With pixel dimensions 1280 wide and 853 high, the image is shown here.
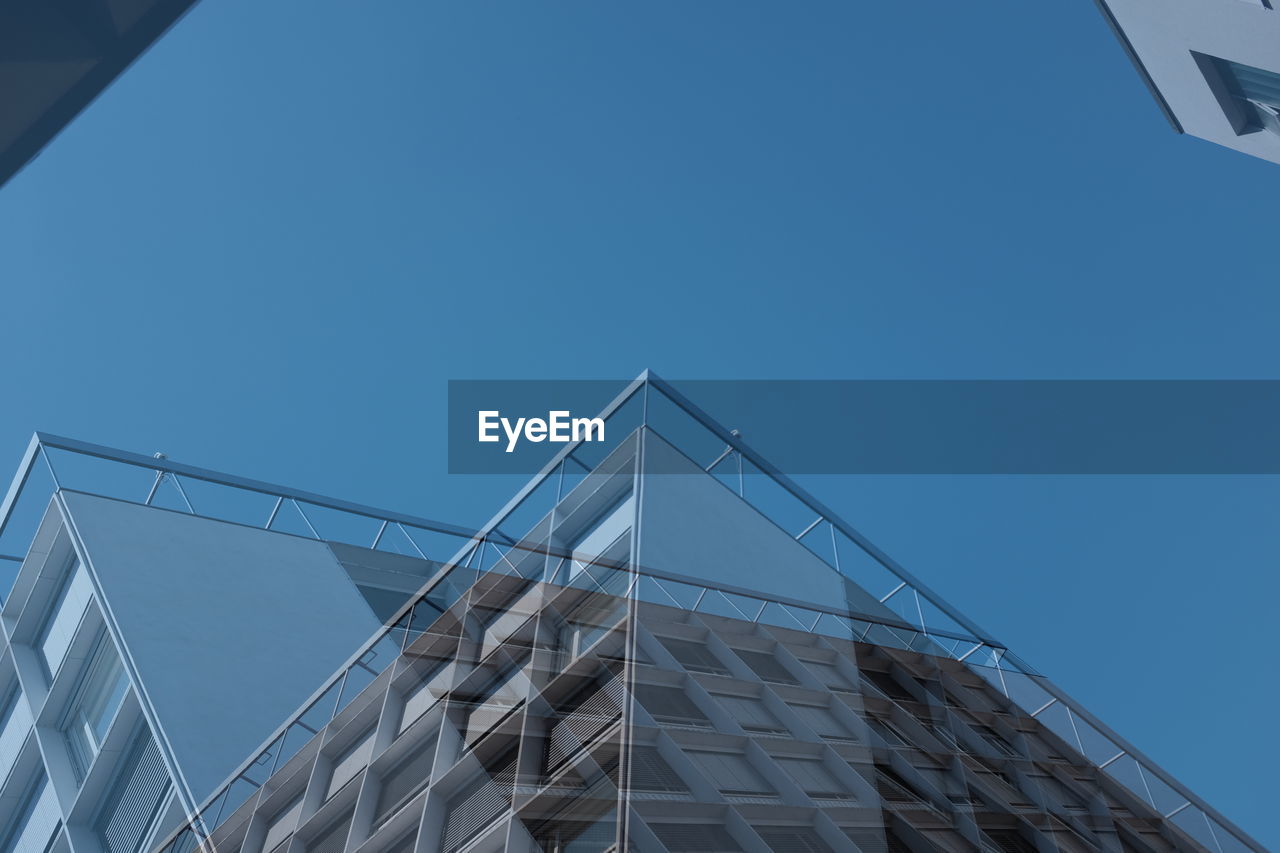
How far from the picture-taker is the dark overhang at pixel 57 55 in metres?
1.92

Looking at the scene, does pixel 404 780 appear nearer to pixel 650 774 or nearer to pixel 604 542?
pixel 604 542

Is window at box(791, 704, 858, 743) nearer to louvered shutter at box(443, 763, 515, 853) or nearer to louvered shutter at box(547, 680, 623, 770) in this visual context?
louvered shutter at box(547, 680, 623, 770)

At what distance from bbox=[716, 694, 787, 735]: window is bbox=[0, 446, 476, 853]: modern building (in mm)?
9366

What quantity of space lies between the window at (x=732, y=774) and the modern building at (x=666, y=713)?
27mm

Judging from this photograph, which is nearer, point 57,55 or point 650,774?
point 57,55

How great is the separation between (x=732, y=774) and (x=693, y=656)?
1681mm

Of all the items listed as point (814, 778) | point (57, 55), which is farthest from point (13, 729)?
point (57, 55)

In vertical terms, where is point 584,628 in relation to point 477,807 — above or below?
above

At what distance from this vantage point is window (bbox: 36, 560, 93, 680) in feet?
69.9

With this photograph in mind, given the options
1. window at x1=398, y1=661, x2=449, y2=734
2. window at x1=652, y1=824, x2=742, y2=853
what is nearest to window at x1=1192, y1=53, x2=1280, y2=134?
window at x1=652, y1=824, x2=742, y2=853

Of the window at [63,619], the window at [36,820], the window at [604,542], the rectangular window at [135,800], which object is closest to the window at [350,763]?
the rectangular window at [135,800]

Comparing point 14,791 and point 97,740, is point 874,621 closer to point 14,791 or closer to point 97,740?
point 97,740

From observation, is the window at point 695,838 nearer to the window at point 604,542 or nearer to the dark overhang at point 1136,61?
the window at point 604,542

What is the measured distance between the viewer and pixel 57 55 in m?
2.01
